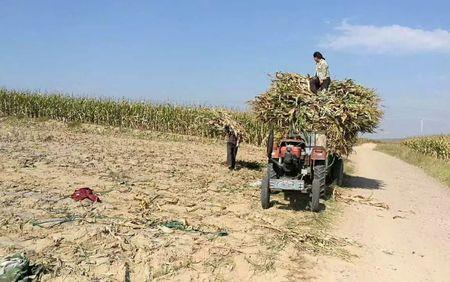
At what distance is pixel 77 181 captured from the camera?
33.9ft

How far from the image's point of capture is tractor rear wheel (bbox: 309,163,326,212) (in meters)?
9.58

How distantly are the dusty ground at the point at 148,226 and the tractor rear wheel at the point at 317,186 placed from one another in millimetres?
207

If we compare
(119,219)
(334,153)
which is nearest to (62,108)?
(334,153)

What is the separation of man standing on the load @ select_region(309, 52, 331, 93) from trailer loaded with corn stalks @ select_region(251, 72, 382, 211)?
17cm

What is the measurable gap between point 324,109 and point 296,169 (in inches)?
83.8

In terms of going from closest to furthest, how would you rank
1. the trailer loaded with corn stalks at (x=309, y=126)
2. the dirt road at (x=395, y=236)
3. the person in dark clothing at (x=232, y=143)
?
the dirt road at (x=395, y=236)
the trailer loaded with corn stalks at (x=309, y=126)
the person in dark clothing at (x=232, y=143)

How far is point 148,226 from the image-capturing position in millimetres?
7414

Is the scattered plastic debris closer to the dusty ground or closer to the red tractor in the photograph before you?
the dusty ground

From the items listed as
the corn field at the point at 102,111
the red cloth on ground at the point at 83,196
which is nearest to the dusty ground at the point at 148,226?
the red cloth on ground at the point at 83,196

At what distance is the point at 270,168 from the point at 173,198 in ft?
6.93

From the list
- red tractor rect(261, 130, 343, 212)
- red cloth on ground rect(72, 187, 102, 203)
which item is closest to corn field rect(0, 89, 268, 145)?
→ red tractor rect(261, 130, 343, 212)

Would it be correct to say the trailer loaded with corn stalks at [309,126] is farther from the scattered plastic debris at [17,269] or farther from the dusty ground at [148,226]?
the scattered plastic debris at [17,269]

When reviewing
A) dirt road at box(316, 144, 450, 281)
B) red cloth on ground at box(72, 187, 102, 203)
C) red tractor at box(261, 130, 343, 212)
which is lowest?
dirt road at box(316, 144, 450, 281)

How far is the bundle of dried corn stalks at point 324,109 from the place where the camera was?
11766mm
